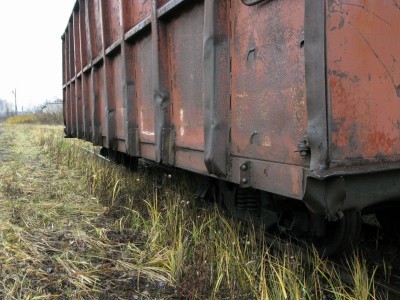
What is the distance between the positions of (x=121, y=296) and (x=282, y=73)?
1.82 m

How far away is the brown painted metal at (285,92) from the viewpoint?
2.01 metres

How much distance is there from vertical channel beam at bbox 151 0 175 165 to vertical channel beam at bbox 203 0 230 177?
3.26ft

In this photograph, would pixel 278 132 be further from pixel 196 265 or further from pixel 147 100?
pixel 147 100

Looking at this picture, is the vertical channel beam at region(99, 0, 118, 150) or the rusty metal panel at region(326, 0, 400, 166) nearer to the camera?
the rusty metal panel at region(326, 0, 400, 166)

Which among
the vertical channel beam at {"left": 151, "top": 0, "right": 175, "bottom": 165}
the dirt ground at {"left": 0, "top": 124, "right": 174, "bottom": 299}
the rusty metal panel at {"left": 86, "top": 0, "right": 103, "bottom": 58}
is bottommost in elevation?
the dirt ground at {"left": 0, "top": 124, "right": 174, "bottom": 299}

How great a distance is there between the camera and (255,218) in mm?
3586

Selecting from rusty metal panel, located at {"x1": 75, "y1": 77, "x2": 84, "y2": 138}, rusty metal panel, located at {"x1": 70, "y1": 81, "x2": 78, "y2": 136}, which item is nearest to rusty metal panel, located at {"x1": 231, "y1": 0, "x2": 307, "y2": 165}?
rusty metal panel, located at {"x1": 75, "y1": 77, "x2": 84, "y2": 138}

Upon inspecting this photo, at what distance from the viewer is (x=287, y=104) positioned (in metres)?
2.25

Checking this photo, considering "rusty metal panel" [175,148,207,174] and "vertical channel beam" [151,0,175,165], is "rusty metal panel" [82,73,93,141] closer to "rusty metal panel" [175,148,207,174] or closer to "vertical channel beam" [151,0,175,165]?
"vertical channel beam" [151,0,175,165]

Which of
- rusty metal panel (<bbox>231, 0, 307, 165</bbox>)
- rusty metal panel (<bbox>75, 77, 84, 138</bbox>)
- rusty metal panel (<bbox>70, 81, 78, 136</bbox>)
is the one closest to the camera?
rusty metal panel (<bbox>231, 0, 307, 165</bbox>)

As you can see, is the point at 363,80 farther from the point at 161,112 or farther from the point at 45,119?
the point at 45,119

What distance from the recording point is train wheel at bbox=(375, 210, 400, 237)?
3717mm

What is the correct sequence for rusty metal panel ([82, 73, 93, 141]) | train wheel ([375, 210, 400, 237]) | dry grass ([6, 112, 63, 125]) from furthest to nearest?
dry grass ([6, 112, 63, 125]) → rusty metal panel ([82, 73, 93, 141]) → train wheel ([375, 210, 400, 237])

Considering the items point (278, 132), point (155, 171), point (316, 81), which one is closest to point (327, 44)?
point (316, 81)
